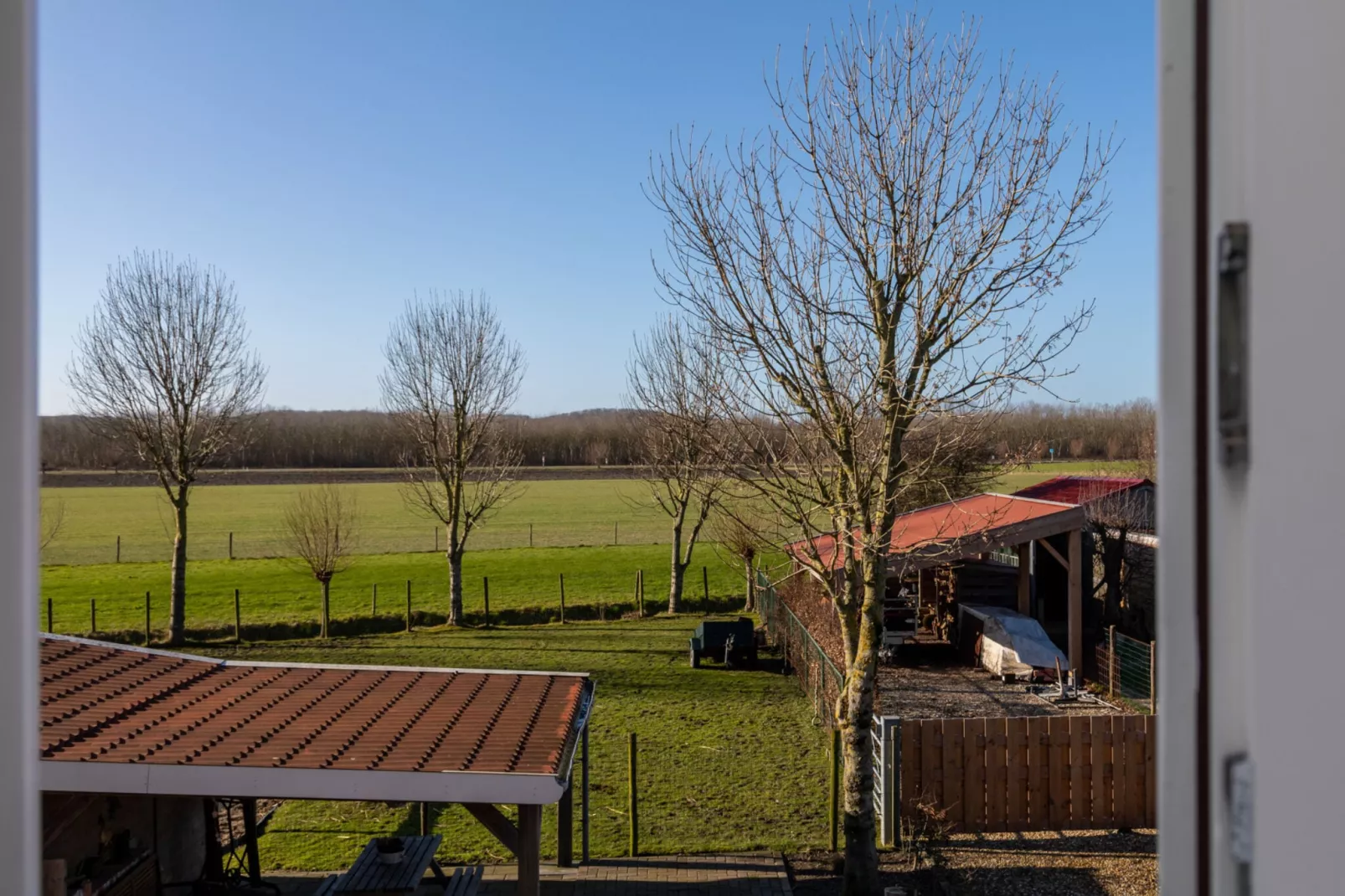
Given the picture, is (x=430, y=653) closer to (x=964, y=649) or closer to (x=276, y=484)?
(x=964, y=649)

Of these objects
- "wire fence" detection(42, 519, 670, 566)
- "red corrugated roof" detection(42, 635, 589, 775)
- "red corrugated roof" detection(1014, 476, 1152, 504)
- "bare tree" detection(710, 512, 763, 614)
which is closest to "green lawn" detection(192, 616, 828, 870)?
"red corrugated roof" detection(42, 635, 589, 775)

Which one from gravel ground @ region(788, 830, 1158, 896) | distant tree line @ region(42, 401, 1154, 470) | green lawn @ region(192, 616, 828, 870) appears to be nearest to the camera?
gravel ground @ region(788, 830, 1158, 896)

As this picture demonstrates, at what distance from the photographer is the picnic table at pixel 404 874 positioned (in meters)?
6.52

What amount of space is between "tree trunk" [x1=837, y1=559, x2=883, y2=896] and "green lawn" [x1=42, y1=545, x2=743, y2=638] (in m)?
17.4

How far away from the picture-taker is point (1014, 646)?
15.0 m

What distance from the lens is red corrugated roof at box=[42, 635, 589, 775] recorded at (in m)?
5.85

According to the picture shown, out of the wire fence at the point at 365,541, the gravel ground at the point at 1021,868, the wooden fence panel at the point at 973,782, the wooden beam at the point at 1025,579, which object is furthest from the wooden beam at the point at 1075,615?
the wire fence at the point at 365,541

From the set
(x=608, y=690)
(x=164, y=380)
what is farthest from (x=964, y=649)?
(x=164, y=380)

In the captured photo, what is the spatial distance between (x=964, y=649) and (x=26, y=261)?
17.8 meters

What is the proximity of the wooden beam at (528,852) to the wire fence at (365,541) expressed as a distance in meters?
27.7

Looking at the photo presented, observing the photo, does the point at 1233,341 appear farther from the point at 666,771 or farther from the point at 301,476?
the point at 301,476

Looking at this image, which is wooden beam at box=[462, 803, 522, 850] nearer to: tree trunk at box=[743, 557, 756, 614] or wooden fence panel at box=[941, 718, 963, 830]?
wooden fence panel at box=[941, 718, 963, 830]

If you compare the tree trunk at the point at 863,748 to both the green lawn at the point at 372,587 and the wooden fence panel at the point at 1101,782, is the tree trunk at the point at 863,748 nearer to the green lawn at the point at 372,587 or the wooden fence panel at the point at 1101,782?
the wooden fence panel at the point at 1101,782

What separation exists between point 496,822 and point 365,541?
36.6m
